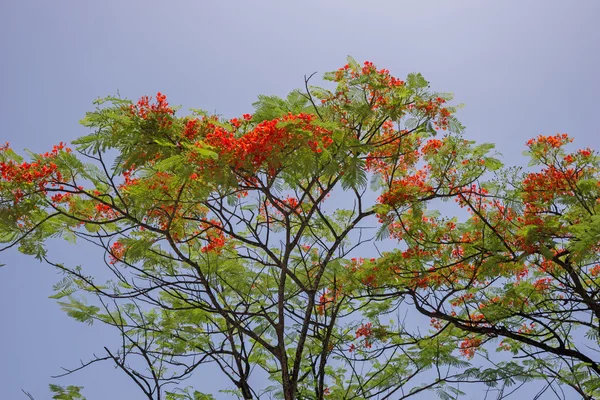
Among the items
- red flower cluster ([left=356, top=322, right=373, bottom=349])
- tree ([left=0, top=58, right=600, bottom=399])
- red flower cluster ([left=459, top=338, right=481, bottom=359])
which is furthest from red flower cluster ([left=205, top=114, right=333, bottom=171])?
red flower cluster ([left=459, top=338, right=481, bottom=359])

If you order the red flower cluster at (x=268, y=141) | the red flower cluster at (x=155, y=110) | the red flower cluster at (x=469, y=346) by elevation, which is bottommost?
the red flower cluster at (x=469, y=346)

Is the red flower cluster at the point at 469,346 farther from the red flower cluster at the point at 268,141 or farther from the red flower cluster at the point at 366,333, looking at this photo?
the red flower cluster at the point at 268,141

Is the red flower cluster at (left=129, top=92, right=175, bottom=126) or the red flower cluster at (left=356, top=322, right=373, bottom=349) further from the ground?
the red flower cluster at (left=129, top=92, right=175, bottom=126)

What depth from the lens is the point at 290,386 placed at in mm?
6691

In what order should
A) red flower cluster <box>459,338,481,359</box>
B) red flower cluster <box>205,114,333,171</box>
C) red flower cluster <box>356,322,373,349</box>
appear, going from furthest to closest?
red flower cluster <box>459,338,481,359</box>, red flower cluster <box>356,322,373,349</box>, red flower cluster <box>205,114,333,171</box>

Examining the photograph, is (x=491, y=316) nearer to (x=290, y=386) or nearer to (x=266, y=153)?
(x=290, y=386)

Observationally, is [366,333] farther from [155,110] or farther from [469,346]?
[155,110]

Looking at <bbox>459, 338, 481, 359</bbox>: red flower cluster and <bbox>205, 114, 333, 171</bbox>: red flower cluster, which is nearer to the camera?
<bbox>205, 114, 333, 171</bbox>: red flower cluster

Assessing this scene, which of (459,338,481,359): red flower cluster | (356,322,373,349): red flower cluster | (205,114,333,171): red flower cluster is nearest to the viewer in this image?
(205,114,333,171): red flower cluster

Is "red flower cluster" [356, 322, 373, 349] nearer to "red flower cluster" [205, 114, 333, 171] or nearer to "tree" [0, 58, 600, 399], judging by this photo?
"tree" [0, 58, 600, 399]

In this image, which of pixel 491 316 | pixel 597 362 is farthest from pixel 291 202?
pixel 597 362

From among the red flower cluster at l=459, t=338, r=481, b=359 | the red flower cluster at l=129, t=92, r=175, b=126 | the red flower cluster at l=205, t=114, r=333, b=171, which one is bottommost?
the red flower cluster at l=459, t=338, r=481, b=359

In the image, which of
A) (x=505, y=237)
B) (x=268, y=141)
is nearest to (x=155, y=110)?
(x=268, y=141)

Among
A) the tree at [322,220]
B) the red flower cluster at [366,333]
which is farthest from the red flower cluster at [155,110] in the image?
the red flower cluster at [366,333]
